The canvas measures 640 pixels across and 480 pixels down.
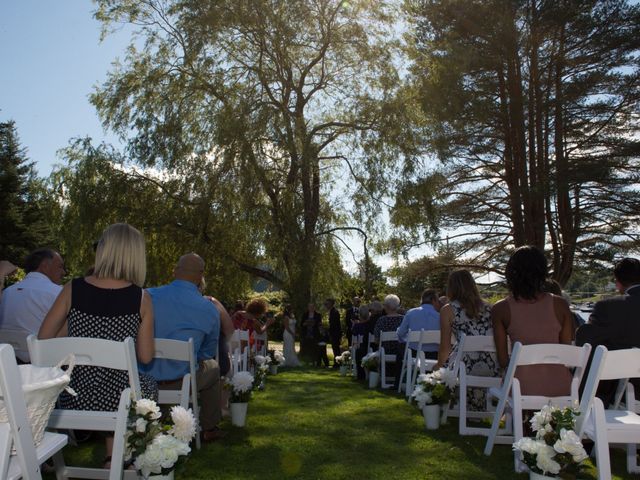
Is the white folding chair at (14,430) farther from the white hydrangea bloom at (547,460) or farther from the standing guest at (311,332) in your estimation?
the standing guest at (311,332)

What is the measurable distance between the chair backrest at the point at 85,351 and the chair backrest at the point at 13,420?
2.74ft

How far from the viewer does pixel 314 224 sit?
55.4 ft

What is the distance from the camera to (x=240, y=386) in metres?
6.04

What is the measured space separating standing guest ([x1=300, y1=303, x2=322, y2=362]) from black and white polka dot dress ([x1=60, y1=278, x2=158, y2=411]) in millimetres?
12324

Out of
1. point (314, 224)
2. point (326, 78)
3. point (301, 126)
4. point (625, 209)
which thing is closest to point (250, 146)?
point (301, 126)

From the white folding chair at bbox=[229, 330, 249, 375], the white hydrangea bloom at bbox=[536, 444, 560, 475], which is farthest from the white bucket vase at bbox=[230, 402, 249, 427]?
the white hydrangea bloom at bbox=[536, 444, 560, 475]

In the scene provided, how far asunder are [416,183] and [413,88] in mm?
2720

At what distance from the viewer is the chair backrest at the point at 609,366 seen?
3.27 metres

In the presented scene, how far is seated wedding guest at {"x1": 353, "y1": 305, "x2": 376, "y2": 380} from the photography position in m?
11.4

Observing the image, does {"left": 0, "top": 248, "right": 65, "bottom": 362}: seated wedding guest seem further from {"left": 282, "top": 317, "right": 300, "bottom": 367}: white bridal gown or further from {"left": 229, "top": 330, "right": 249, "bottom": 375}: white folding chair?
{"left": 282, "top": 317, "right": 300, "bottom": 367}: white bridal gown

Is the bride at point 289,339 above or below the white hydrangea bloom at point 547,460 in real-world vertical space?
above

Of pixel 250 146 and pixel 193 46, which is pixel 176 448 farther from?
pixel 193 46

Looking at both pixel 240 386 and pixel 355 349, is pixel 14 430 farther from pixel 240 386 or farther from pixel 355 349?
pixel 355 349

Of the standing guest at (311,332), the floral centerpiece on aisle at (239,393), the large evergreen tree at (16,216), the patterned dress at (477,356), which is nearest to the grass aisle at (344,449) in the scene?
the floral centerpiece on aisle at (239,393)
